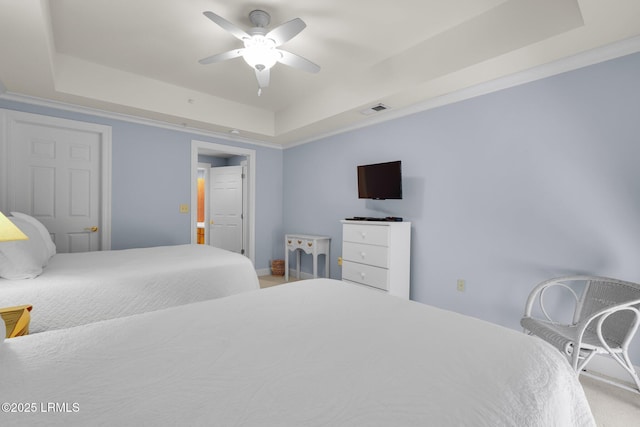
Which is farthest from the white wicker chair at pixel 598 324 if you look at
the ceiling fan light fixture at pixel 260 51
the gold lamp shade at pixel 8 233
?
the gold lamp shade at pixel 8 233

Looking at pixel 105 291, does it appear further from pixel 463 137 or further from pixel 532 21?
pixel 532 21

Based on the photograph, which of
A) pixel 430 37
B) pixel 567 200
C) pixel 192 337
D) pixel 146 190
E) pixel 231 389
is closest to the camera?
pixel 231 389

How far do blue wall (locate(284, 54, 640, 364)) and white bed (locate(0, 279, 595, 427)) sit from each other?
5.37 ft

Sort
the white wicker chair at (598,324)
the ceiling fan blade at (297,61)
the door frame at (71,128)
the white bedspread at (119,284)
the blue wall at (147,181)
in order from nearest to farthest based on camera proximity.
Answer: the white wicker chair at (598,324) → the white bedspread at (119,284) → the ceiling fan blade at (297,61) → the door frame at (71,128) → the blue wall at (147,181)

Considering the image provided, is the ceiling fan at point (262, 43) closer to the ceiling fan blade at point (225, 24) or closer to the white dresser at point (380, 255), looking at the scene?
the ceiling fan blade at point (225, 24)

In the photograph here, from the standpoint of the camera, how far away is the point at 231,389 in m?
0.76

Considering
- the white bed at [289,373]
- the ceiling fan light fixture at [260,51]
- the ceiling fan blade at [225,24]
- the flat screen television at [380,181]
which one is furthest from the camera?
the flat screen television at [380,181]

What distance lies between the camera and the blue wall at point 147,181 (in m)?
3.69

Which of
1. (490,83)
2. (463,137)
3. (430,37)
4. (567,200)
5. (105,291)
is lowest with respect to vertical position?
(105,291)

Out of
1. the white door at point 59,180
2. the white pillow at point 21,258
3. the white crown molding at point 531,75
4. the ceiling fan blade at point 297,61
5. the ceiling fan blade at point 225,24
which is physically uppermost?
the ceiling fan blade at point 225,24

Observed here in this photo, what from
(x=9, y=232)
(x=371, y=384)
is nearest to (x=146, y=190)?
(x=9, y=232)

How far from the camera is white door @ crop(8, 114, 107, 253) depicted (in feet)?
10.4

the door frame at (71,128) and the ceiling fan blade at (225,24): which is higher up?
the ceiling fan blade at (225,24)

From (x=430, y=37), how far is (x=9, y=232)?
3.01m
